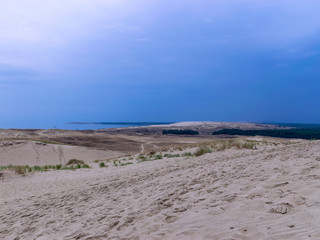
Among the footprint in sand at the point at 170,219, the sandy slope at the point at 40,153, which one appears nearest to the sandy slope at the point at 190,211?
the footprint in sand at the point at 170,219

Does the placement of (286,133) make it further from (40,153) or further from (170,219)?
(170,219)

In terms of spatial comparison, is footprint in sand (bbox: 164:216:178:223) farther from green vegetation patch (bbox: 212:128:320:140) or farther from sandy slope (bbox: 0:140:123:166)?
green vegetation patch (bbox: 212:128:320:140)

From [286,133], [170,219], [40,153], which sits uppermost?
[170,219]

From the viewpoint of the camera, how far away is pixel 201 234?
3.33m

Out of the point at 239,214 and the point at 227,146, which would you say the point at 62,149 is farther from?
the point at 239,214

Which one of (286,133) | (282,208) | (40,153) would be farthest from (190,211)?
(286,133)

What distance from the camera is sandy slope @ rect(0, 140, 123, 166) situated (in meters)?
24.2

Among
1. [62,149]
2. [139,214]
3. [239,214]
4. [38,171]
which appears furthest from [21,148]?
[239,214]

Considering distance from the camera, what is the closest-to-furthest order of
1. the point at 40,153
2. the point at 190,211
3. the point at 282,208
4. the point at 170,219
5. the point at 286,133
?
the point at 282,208 → the point at 170,219 → the point at 190,211 → the point at 40,153 → the point at 286,133

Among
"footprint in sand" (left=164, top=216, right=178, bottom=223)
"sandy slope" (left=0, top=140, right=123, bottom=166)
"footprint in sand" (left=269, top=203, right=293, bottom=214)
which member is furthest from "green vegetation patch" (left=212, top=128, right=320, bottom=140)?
"footprint in sand" (left=164, top=216, right=178, bottom=223)

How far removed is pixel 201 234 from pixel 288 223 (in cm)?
112

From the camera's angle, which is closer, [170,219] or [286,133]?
[170,219]

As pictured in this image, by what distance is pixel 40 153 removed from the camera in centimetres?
2706

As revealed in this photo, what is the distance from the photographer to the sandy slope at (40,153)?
24.2m
